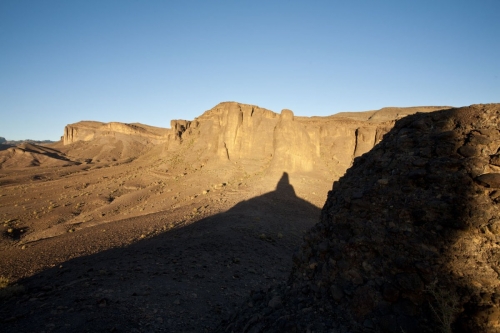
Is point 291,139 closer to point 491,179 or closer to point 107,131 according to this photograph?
point 491,179

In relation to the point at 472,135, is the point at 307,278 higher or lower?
lower

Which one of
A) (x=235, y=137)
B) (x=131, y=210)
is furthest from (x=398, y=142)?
(x=235, y=137)

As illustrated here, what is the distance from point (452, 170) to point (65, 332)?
6939 mm

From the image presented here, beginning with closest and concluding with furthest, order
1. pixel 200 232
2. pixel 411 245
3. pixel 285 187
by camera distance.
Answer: pixel 411 245 < pixel 200 232 < pixel 285 187

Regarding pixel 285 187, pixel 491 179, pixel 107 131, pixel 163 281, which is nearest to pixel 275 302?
pixel 491 179

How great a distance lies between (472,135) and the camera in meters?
4.30

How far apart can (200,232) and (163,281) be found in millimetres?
4683

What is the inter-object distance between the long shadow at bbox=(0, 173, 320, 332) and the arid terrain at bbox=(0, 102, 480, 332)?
39 millimetres

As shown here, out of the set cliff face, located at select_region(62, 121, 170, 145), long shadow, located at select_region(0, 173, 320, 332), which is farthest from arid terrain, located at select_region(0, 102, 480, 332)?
cliff face, located at select_region(62, 121, 170, 145)

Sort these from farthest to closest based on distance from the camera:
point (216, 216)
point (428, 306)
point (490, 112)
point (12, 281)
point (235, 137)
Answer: point (235, 137) < point (216, 216) < point (12, 281) < point (490, 112) < point (428, 306)

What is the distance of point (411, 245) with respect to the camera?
389 centimetres

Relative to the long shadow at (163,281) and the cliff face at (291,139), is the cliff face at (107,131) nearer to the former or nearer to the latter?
the cliff face at (291,139)

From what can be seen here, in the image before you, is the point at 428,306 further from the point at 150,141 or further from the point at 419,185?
the point at 150,141

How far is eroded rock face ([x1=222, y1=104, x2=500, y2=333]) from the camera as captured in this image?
3387 millimetres
